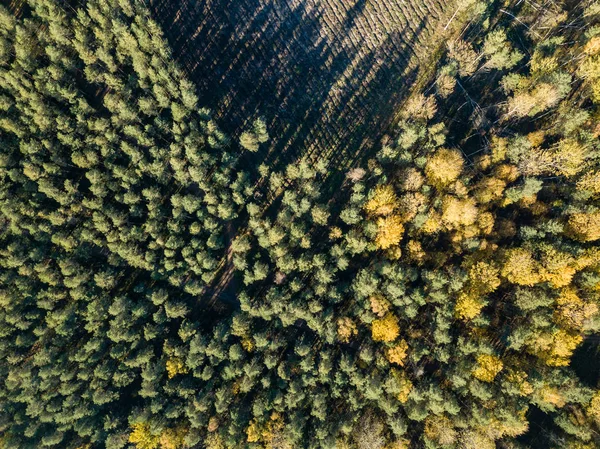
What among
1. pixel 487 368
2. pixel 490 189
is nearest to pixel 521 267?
pixel 490 189

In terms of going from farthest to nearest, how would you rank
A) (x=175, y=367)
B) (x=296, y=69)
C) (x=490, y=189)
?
1. (x=296, y=69)
2. (x=175, y=367)
3. (x=490, y=189)

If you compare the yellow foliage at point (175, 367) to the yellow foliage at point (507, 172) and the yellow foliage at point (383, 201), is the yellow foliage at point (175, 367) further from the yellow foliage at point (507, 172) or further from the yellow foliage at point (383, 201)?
the yellow foliage at point (507, 172)

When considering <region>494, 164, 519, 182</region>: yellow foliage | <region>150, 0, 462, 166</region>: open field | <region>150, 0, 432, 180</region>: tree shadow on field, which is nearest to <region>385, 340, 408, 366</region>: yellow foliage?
<region>494, 164, 519, 182</region>: yellow foliage

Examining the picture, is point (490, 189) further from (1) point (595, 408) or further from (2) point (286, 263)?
(1) point (595, 408)

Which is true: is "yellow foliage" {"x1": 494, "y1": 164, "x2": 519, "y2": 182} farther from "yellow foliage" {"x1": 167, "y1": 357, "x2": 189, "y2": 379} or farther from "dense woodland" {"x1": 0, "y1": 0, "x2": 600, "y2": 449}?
"yellow foliage" {"x1": 167, "y1": 357, "x2": 189, "y2": 379}

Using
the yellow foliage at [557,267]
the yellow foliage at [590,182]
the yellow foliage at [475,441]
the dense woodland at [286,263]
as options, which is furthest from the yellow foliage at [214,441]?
the yellow foliage at [590,182]

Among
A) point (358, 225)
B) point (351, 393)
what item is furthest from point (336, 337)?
point (358, 225)

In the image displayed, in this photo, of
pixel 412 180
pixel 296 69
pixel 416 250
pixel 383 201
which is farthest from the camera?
pixel 296 69
